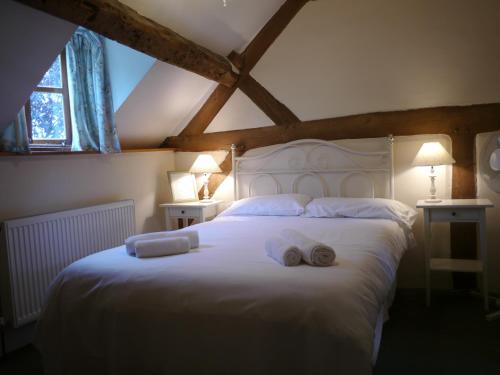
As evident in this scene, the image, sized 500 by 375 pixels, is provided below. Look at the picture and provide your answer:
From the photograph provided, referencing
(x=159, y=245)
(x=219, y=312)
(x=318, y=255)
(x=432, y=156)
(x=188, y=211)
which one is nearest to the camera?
(x=219, y=312)

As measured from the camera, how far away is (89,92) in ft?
11.4

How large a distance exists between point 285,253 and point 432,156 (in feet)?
6.19

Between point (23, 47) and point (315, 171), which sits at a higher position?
point (23, 47)

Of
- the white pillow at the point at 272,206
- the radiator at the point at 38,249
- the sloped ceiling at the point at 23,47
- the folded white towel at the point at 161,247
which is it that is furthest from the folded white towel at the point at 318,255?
the radiator at the point at 38,249

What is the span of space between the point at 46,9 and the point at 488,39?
3.17m

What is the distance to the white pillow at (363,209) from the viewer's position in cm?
331

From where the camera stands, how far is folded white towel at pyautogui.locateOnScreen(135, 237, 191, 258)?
2.33m

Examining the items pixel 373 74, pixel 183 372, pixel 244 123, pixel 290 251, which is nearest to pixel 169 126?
pixel 244 123

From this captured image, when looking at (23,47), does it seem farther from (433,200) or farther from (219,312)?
(433,200)

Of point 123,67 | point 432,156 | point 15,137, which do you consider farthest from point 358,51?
point 15,137

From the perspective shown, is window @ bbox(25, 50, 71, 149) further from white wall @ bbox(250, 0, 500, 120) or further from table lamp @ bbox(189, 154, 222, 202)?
white wall @ bbox(250, 0, 500, 120)

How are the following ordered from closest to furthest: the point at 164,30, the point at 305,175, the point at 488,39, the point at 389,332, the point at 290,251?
the point at 290,251 → the point at 389,332 → the point at 164,30 → the point at 488,39 → the point at 305,175

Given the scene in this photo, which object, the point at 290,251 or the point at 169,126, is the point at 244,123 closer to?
the point at 169,126

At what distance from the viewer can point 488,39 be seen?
3359 mm
